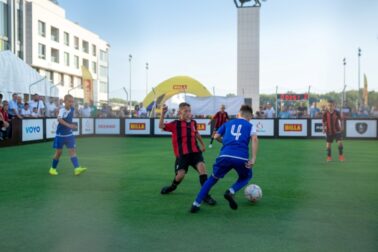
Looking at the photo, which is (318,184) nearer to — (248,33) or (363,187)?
(363,187)

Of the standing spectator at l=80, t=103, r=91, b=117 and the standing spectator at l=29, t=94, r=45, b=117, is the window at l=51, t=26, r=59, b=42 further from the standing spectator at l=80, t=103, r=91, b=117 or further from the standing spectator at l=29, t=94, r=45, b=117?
the standing spectator at l=29, t=94, r=45, b=117

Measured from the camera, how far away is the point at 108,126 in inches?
1049

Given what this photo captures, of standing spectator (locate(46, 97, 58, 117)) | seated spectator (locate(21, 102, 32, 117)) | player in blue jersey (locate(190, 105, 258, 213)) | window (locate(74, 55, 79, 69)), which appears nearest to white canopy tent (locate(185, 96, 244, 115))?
standing spectator (locate(46, 97, 58, 117))

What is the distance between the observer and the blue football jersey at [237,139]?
6180mm

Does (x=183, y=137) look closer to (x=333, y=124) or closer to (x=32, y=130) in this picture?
(x=333, y=124)

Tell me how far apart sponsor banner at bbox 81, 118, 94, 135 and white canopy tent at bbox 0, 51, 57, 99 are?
314cm

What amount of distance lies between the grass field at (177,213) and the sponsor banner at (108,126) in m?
15.9

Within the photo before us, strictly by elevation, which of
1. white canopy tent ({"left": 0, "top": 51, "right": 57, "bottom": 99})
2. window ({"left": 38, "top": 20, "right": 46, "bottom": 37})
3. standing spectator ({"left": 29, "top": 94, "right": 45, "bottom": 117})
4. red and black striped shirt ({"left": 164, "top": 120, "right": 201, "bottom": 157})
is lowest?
red and black striped shirt ({"left": 164, "top": 120, "right": 201, "bottom": 157})

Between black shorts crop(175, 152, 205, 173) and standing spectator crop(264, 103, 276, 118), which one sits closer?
black shorts crop(175, 152, 205, 173)

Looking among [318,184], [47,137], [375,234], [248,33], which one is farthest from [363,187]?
[248,33]

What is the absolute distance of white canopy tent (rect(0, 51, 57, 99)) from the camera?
76.6ft

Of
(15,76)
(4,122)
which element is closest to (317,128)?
(4,122)

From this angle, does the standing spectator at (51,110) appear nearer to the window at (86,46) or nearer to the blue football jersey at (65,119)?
the blue football jersey at (65,119)

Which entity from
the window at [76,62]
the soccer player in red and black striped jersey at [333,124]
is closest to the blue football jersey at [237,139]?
the soccer player in red and black striped jersey at [333,124]
